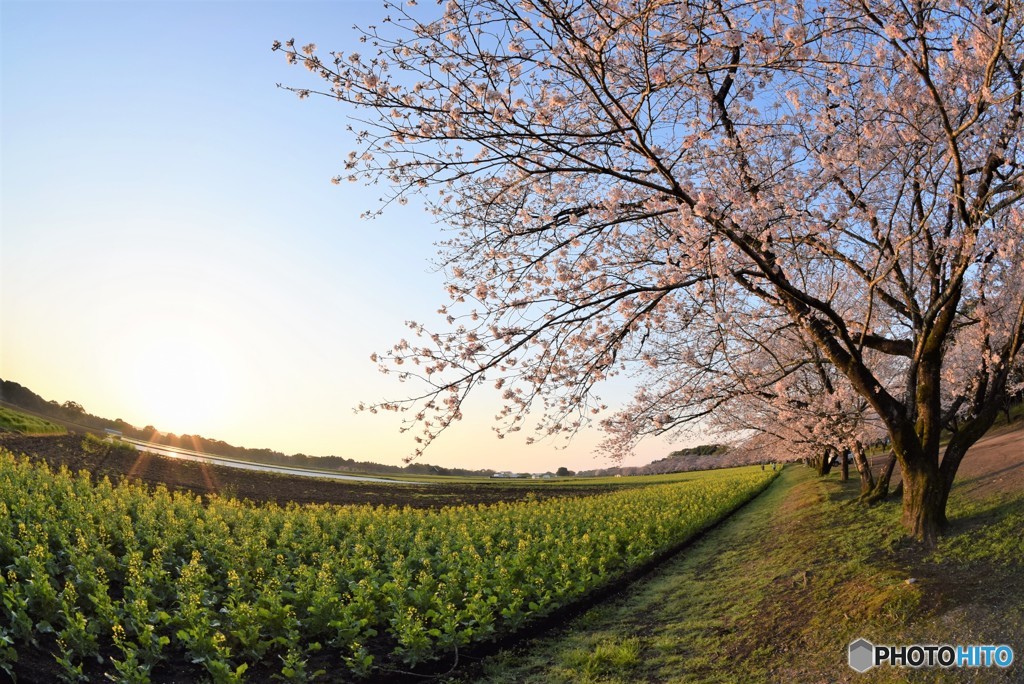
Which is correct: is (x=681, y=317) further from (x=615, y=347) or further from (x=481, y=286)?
(x=481, y=286)

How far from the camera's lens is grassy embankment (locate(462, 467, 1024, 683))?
6012mm

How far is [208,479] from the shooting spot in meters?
22.8

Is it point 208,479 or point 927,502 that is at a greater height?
point 927,502

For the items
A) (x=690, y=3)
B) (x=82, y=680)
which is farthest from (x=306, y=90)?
(x=82, y=680)

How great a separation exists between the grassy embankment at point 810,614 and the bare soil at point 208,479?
13.5 metres

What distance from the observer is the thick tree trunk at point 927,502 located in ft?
29.4

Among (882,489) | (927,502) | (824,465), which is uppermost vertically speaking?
(824,465)

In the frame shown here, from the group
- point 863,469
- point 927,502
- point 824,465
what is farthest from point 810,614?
point 824,465

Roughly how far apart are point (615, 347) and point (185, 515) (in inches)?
380

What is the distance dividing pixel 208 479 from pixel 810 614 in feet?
71.2

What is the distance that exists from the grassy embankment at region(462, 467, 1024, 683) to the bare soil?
44.2 feet

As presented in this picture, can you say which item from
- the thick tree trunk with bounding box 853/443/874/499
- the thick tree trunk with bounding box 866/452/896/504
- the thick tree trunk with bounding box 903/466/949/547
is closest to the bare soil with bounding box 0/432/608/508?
the thick tree trunk with bounding box 853/443/874/499

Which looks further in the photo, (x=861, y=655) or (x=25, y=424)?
(x=25, y=424)

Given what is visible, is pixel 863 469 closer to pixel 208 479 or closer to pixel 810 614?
pixel 810 614
